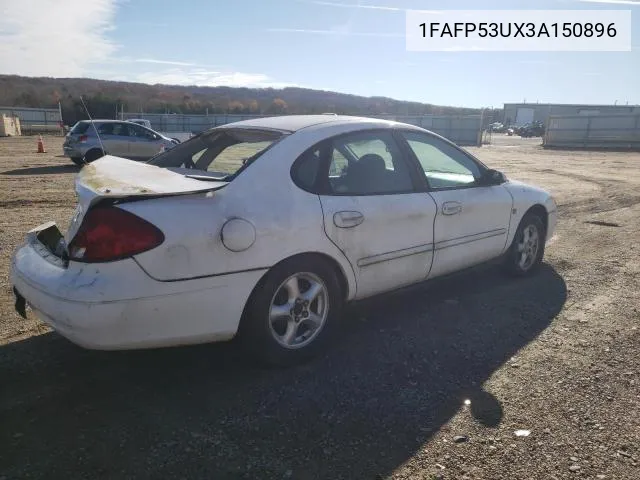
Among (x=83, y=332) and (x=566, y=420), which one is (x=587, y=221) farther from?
(x=83, y=332)

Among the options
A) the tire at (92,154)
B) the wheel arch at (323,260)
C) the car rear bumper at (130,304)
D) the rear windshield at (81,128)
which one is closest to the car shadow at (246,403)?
the car rear bumper at (130,304)

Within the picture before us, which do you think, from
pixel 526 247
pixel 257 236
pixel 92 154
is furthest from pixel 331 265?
pixel 92 154

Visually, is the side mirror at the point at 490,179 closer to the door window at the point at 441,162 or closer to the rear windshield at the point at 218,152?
the door window at the point at 441,162

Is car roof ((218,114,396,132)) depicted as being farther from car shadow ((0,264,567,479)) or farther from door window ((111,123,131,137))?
door window ((111,123,131,137))

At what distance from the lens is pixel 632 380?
10.3 feet

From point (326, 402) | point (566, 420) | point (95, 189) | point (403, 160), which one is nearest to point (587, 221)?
point (403, 160)

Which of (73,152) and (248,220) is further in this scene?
(73,152)

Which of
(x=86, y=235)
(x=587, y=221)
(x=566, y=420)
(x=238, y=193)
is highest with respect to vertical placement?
(x=238, y=193)

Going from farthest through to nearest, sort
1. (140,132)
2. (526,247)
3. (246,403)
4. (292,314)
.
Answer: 1. (140,132)
2. (526,247)
3. (292,314)
4. (246,403)

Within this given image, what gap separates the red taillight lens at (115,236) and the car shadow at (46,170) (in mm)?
13412

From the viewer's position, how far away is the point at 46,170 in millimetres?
15109

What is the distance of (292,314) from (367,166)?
1235 mm

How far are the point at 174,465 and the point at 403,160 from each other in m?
2.63

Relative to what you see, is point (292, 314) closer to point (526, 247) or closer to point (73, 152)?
point (526, 247)
